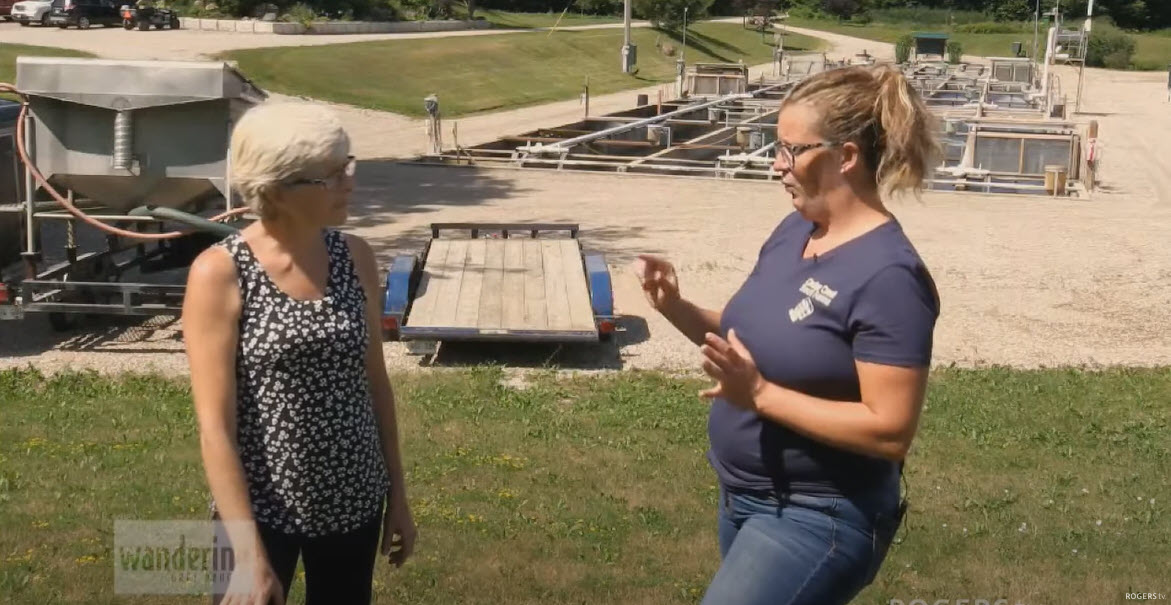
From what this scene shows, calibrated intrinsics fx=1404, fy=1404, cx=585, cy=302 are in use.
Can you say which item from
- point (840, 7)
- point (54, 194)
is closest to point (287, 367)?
point (54, 194)

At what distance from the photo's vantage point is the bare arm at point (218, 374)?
3.21 meters

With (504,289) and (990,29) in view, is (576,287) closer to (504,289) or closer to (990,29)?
(504,289)

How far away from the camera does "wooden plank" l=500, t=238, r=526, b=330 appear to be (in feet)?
37.6

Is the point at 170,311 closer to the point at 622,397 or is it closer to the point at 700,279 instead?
the point at 622,397

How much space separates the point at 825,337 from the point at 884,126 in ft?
1.70

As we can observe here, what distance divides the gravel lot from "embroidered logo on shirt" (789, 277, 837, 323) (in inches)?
324

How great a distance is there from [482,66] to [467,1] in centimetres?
2020

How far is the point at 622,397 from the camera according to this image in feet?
32.6

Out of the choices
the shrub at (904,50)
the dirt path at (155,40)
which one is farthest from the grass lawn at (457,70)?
the shrub at (904,50)

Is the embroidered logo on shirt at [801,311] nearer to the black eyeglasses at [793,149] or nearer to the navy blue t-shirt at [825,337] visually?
the navy blue t-shirt at [825,337]

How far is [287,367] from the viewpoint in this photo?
330 cm

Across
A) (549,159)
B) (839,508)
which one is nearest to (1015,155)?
(549,159)

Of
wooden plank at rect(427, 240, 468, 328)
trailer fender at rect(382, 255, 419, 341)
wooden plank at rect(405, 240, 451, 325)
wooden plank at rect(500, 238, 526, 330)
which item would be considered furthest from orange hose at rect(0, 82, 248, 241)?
wooden plank at rect(500, 238, 526, 330)

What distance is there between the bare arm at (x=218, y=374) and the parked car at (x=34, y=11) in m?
48.5
